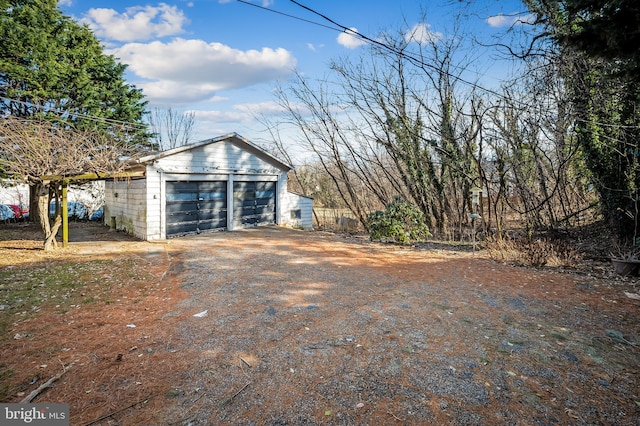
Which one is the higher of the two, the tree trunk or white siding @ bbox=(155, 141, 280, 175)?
white siding @ bbox=(155, 141, 280, 175)

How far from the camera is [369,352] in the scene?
10.3 feet

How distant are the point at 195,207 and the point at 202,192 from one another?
0.55 meters

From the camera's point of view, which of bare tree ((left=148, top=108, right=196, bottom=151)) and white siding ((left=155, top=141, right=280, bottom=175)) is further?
bare tree ((left=148, top=108, right=196, bottom=151))

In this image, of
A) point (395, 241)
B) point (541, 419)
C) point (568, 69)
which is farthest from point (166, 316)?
point (568, 69)

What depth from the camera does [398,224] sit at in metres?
9.55

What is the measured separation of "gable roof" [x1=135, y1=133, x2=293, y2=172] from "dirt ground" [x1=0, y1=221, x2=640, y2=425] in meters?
4.07

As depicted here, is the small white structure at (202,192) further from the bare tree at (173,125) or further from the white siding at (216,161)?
→ the bare tree at (173,125)

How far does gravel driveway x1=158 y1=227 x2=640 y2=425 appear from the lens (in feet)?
7.71

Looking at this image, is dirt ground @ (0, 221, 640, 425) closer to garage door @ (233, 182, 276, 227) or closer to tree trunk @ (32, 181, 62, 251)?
tree trunk @ (32, 181, 62, 251)

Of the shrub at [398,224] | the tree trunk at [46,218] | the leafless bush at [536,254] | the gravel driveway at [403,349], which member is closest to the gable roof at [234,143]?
the tree trunk at [46,218]

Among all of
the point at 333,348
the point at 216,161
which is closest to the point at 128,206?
the point at 216,161

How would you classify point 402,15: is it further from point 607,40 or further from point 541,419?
point 541,419

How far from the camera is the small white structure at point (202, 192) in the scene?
31.0ft

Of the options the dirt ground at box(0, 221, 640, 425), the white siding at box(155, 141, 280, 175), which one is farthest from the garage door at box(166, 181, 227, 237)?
the dirt ground at box(0, 221, 640, 425)
